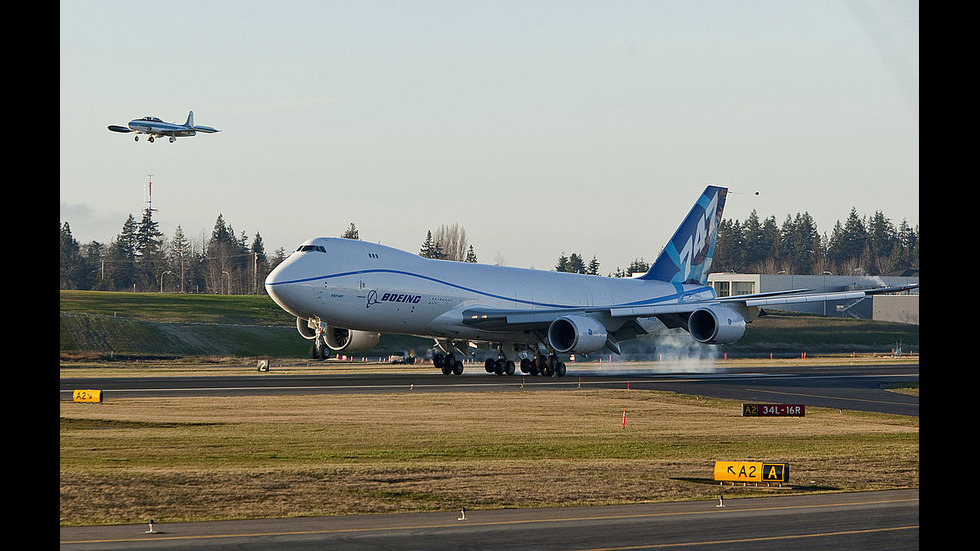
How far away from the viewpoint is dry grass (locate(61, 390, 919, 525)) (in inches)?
766

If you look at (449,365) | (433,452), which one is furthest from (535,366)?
(433,452)

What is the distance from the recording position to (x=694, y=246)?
72.4 metres

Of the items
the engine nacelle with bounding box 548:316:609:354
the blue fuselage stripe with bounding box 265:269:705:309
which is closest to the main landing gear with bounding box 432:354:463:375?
the blue fuselage stripe with bounding box 265:269:705:309

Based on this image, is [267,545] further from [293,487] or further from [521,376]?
[521,376]

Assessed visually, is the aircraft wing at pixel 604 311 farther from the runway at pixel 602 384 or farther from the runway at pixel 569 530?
the runway at pixel 569 530

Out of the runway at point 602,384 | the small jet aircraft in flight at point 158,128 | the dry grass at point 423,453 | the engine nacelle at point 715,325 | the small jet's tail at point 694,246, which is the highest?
the small jet aircraft in flight at point 158,128

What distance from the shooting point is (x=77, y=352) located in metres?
84.6

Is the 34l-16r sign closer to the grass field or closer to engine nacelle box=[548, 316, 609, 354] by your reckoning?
the grass field

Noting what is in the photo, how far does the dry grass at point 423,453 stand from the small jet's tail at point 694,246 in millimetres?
30006

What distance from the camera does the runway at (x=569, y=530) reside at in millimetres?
14766

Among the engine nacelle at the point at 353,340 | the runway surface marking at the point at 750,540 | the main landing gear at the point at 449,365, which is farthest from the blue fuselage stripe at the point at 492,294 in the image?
the runway surface marking at the point at 750,540

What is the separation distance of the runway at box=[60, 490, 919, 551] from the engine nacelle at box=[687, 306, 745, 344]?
39.0 m
